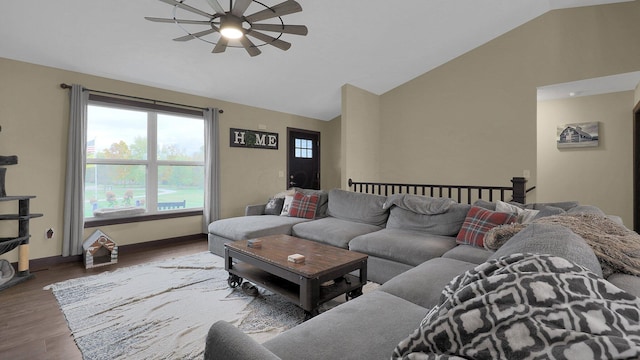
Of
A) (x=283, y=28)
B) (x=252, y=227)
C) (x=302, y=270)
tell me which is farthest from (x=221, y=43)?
(x=302, y=270)

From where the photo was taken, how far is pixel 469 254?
7.82 ft

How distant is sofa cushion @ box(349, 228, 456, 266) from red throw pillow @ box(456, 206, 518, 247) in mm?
149

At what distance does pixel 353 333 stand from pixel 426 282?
0.75m

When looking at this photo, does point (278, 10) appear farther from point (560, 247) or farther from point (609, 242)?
point (609, 242)

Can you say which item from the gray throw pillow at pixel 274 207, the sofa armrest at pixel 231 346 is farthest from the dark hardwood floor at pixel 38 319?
the gray throw pillow at pixel 274 207

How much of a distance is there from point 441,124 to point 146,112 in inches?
191

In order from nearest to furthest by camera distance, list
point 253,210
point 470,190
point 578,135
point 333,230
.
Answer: point 333,230 < point 470,190 < point 253,210 < point 578,135

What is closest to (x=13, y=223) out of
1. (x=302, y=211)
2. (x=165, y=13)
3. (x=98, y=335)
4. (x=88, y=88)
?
(x=88, y=88)

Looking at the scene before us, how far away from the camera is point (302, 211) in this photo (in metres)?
4.20

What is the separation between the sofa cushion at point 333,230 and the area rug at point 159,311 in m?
0.58

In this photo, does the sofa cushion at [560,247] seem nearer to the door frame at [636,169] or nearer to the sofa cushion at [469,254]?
the sofa cushion at [469,254]

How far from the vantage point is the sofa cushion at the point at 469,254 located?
2.30 m

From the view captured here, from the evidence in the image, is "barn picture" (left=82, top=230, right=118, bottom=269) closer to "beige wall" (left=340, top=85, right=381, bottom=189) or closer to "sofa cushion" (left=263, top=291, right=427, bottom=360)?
"sofa cushion" (left=263, top=291, right=427, bottom=360)

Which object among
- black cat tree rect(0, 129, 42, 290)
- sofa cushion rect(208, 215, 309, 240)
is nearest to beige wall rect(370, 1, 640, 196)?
sofa cushion rect(208, 215, 309, 240)
